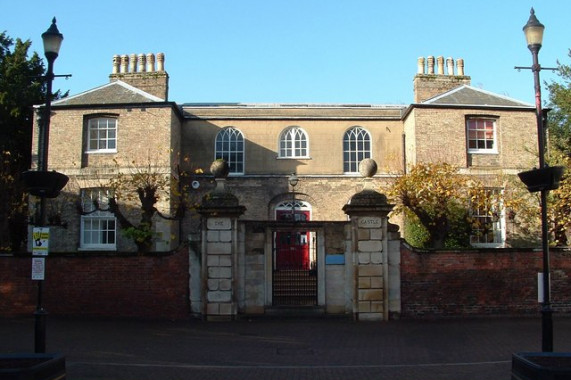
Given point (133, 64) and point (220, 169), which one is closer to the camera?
point (220, 169)

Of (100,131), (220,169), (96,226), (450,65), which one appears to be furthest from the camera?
(450,65)

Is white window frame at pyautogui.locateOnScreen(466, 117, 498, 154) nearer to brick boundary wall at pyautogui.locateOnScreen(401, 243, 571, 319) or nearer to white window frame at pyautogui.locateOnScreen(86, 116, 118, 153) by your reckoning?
brick boundary wall at pyautogui.locateOnScreen(401, 243, 571, 319)

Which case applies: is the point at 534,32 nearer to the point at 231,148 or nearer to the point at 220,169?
the point at 220,169

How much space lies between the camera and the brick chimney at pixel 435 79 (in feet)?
89.2

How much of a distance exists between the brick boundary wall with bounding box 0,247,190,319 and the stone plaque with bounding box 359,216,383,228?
464 cm

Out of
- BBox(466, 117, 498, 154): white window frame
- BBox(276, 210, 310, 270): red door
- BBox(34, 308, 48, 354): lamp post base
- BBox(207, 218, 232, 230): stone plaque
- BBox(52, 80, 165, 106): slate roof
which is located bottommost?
BBox(34, 308, 48, 354): lamp post base

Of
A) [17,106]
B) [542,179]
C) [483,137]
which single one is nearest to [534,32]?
[542,179]

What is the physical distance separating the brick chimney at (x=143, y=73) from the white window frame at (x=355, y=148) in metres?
8.96

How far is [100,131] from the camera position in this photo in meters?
25.1

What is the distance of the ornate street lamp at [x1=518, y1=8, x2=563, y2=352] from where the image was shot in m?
9.63

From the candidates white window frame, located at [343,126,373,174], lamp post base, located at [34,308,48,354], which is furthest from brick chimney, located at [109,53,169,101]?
lamp post base, located at [34,308,48,354]

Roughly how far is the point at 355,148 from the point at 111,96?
1164 centimetres

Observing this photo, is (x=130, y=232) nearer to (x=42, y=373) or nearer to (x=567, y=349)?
(x=42, y=373)

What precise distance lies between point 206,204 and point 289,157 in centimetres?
1294
